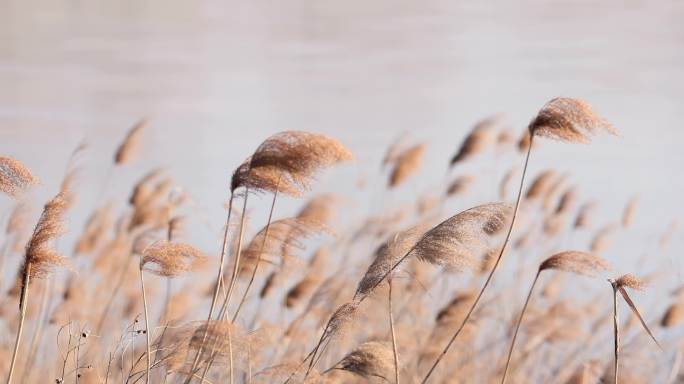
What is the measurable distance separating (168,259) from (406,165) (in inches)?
110

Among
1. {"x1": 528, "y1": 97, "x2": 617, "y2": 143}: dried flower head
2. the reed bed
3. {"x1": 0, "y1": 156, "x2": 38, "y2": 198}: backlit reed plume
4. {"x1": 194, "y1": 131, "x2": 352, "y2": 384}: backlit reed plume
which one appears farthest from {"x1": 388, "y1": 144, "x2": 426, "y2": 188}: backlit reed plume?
{"x1": 0, "y1": 156, "x2": 38, "y2": 198}: backlit reed plume

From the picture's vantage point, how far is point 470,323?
14.3 ft

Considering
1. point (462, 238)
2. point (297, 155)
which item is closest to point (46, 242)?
point (297, 155)

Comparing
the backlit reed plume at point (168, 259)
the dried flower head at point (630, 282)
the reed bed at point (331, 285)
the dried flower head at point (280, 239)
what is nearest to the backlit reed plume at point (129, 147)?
the reed bed at point (331, 285)

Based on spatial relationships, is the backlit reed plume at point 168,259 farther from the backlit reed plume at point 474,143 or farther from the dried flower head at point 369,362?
the backlit reed plume at point 474,143

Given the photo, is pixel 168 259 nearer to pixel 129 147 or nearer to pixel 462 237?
pixel 462 237

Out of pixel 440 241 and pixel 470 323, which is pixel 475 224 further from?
pixel 470 323

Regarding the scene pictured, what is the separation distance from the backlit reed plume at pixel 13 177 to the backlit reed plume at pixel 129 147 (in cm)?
255

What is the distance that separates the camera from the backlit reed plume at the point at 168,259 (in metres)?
2.66

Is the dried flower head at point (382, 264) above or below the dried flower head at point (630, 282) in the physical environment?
above

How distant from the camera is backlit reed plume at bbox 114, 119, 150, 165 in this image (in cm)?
509

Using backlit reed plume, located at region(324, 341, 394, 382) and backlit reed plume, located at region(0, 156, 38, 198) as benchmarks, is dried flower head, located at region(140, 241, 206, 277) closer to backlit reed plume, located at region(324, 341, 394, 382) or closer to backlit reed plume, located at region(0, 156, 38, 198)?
backlit reed plume, located at region(0, 156, 38, 198)

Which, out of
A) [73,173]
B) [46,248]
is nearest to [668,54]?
[73,173]

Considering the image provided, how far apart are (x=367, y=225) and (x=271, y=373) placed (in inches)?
118
